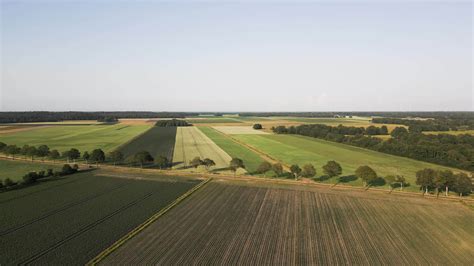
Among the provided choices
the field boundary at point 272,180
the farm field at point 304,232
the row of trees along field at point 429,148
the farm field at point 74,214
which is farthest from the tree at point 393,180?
the farm field at point 74,214

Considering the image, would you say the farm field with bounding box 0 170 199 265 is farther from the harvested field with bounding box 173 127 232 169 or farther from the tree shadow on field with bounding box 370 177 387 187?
Answer: the tree shadow on field with bounding box 370 177 387 187

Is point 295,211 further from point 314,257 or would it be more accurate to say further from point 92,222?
point 92,222

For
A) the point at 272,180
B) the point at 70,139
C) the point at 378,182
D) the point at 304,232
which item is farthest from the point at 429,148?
the point at 70,139

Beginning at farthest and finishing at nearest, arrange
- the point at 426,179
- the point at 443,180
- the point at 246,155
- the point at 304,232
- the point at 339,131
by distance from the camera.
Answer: the point at 339,131 < the point at 246,155 < the point at 426,179 < the point at 443,180 < the point at 304,232

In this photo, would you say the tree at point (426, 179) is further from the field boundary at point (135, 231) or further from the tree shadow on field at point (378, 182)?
the field boundary at point (135, 231)

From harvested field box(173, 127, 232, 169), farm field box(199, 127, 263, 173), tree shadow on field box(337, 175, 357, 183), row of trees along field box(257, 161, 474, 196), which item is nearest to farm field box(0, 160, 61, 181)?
harvested field box(173, 127, 232, 169)

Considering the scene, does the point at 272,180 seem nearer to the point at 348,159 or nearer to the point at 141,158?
the point at 141,158

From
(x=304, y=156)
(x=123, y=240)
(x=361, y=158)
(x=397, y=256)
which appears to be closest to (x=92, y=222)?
(x=123, y=240)
